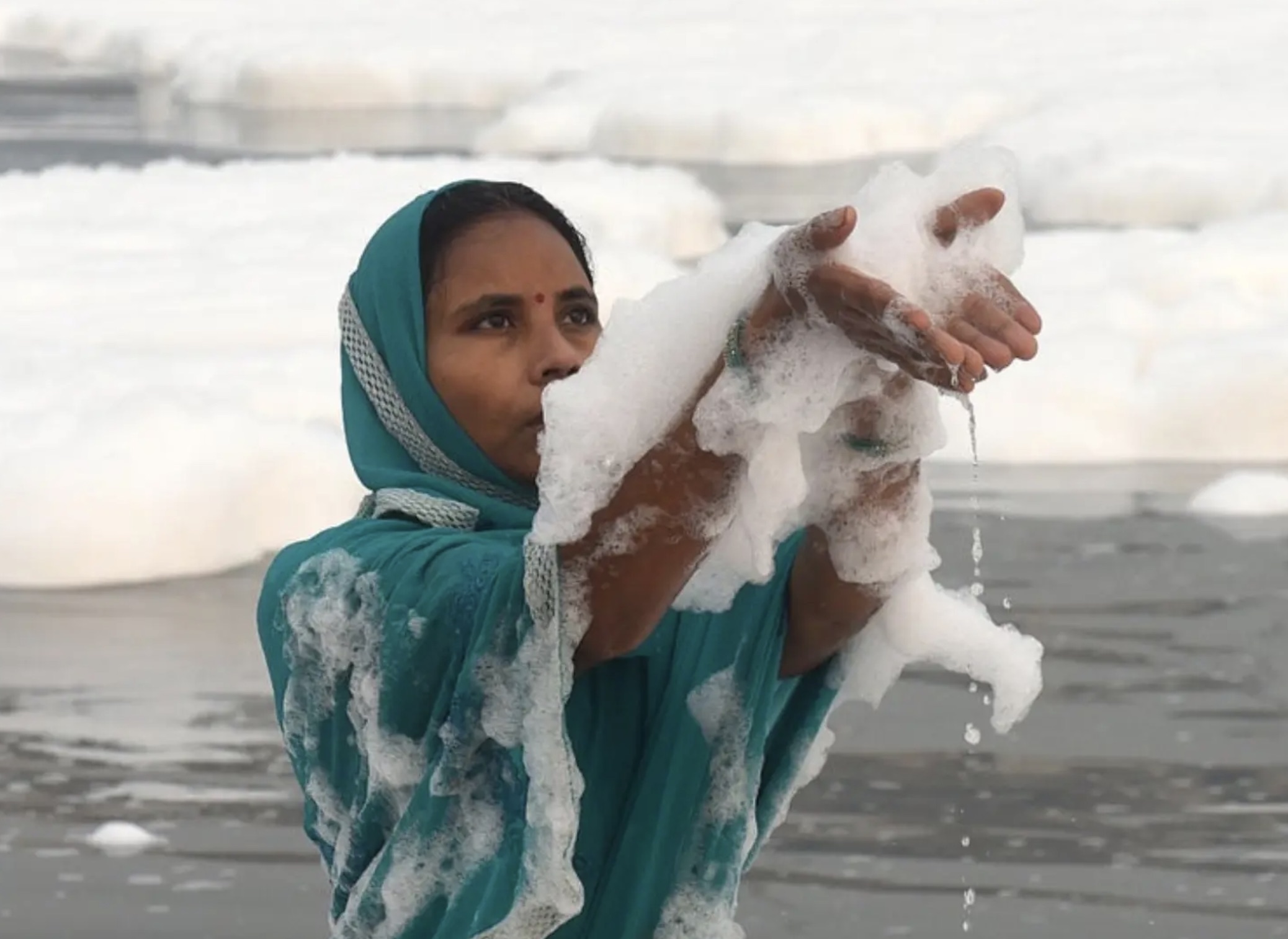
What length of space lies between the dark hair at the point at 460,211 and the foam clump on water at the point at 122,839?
2.87 metres

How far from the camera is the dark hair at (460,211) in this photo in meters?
2.07

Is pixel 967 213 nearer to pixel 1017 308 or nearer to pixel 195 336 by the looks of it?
pixel 1017 308

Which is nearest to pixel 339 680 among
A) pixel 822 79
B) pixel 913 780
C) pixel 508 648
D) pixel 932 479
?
pixel 508 648

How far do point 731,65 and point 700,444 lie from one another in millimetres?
18408

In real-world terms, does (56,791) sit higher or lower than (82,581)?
lower

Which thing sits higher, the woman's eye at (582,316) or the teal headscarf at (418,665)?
the woman's eye at (582,316)

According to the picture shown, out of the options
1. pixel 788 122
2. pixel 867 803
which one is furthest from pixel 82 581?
pixel 788 122

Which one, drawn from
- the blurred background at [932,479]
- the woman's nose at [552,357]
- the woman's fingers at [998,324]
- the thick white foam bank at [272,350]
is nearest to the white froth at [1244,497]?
the blurred background at [932,479]

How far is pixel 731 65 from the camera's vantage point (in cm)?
1984

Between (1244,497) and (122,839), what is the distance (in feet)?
11.7

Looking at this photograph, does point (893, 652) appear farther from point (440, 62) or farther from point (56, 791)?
point (440, 62)

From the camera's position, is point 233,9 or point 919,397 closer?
point 919,397

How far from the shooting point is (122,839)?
4.79 metres

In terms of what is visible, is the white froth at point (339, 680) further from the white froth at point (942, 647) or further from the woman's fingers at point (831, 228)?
the woman's fingers at point (831, 228)
